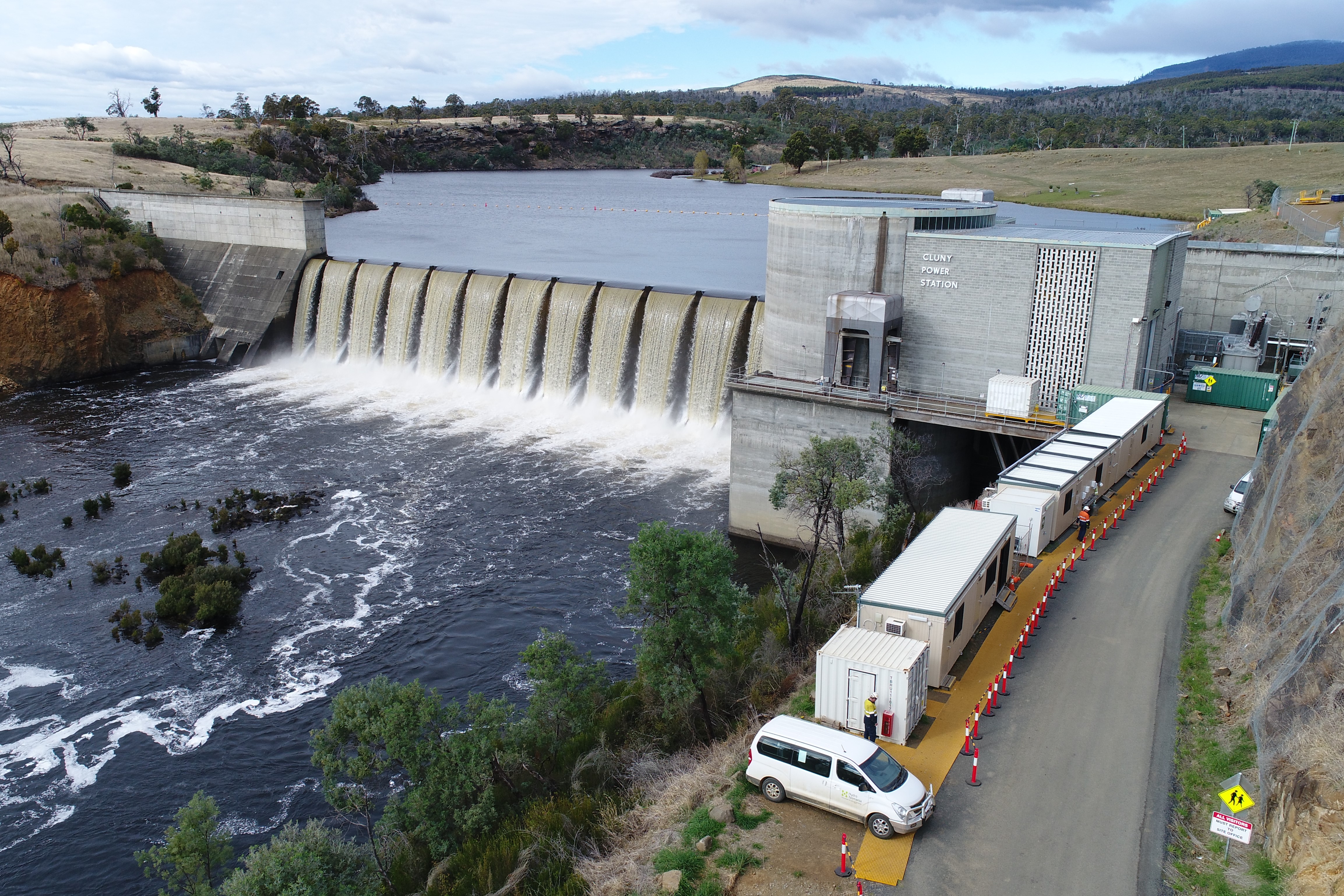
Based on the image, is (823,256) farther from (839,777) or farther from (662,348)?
(839,777)

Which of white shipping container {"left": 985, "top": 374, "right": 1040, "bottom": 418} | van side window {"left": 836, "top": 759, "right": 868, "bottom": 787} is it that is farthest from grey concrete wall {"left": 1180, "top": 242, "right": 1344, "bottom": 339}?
van side window {"left": 836, "top": 759, "right": 868, "bottom": 787}

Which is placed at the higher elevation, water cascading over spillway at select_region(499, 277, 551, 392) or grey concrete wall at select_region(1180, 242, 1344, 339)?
grey concrete wall at select_region(1180, 242, 1344, 339)

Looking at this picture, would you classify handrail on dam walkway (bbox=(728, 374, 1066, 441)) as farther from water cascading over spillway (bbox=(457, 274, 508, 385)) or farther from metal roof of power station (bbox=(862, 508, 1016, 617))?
water cascading over spillway (bbox=(457, 274, 508, 385))

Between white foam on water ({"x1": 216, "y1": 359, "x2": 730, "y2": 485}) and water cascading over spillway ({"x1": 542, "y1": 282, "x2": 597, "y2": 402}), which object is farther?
water cascading over spillway ({"x1": 542, "y1": 282, "x2": 597, "y2": 402})

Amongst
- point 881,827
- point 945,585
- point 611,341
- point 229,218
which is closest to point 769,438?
point 611,341

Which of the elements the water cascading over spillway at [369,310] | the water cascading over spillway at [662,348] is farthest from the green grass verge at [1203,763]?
the water cascading over spillway at [369,310]
